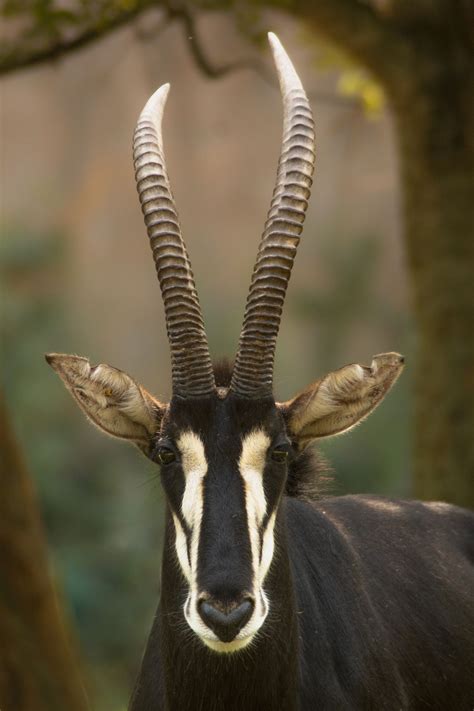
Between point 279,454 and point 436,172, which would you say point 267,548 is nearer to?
point 279,454

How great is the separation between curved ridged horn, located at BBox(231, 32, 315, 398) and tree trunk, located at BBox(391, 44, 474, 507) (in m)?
7.98

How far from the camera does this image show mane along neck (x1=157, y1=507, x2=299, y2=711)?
6152 mm

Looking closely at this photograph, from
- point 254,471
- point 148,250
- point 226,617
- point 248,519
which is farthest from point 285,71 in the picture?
point 148,250

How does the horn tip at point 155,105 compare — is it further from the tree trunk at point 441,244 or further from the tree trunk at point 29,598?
the tree trunk at point 441,244

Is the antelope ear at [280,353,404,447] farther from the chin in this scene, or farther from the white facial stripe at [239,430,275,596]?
the chin

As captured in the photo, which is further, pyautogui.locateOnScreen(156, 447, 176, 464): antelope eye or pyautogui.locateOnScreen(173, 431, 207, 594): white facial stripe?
pyautogui.locateOnScreen(156, 447, 176, 464): antelope eye

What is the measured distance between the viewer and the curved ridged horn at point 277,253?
241 inches

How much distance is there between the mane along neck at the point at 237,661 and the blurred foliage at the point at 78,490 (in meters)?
14.2

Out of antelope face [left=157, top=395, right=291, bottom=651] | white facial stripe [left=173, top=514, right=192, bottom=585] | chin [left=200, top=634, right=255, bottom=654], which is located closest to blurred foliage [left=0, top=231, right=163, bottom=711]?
white facial stripe [left=173, top=514, right=192, bottom=585]

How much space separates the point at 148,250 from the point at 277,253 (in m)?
23.9

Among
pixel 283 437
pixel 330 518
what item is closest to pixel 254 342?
pixel 283 437

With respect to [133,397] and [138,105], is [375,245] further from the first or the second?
[133,397]

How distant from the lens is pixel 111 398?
634 cm

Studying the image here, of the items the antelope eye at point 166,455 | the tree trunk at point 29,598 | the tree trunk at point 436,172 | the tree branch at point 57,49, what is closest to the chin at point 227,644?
the antelope eye at point 166,455
